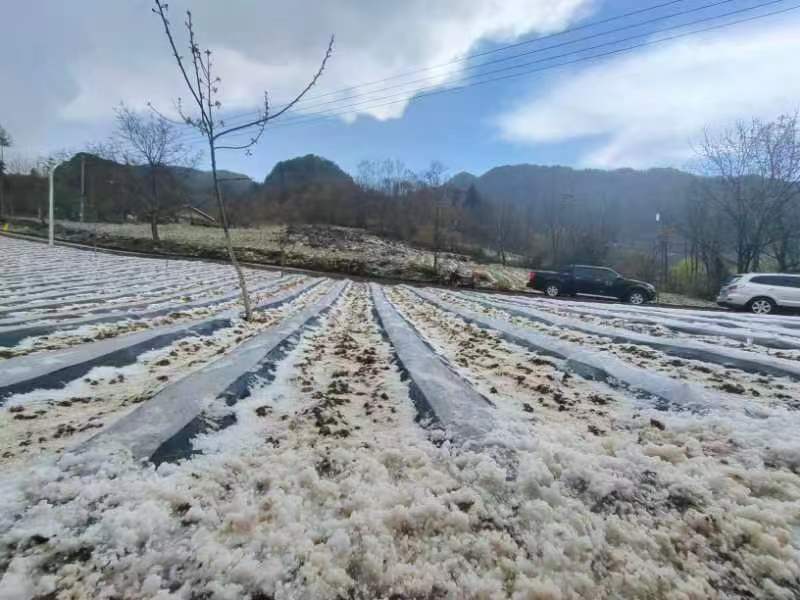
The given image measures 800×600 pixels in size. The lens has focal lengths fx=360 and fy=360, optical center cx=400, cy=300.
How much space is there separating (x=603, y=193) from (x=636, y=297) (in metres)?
51.7

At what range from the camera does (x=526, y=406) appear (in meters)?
1.94

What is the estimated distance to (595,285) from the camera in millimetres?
15188

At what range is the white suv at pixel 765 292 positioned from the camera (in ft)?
35.9

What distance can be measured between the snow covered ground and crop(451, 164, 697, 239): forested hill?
3717 cm

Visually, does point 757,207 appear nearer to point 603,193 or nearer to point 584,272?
point 584,272

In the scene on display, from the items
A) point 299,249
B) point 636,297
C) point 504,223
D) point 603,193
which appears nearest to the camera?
point 636,297

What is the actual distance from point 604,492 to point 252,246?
85.7 feet

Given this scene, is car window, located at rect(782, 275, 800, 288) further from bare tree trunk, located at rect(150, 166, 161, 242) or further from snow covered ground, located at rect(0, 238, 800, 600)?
bare tree trunk, located at rect(150, 166, 161, 242)

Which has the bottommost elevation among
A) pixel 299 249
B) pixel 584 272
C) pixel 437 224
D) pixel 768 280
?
pixel 584 272

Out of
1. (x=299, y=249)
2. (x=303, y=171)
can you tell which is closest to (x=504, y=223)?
(x=299, y=249)

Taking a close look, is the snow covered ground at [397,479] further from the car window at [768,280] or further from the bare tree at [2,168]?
the bare tree at [2,168]

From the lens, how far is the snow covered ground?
0.89 meters

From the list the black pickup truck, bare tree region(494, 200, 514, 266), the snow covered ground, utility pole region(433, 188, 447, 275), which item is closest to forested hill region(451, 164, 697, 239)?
bare tree region(494, 200, 514, 266)

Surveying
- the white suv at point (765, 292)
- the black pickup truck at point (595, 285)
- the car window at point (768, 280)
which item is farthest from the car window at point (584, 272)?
the car window at point (768, 280)
